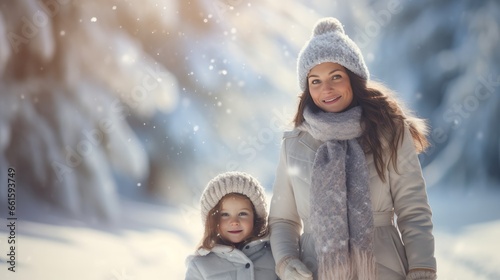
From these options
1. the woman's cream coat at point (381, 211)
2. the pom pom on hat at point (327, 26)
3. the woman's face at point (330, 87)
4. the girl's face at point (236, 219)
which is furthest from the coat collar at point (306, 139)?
the girl's face at point (236, 219)

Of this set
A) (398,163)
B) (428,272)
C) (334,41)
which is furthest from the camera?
(334,41)

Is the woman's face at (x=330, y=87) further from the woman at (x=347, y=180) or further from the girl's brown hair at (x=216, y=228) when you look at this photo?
the girl's brown hair at (x=216, y=228)

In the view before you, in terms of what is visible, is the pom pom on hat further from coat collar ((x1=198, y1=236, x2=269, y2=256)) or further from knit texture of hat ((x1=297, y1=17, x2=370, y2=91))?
coat collar ((x1=198, y1=236, x2=269, y2=256))

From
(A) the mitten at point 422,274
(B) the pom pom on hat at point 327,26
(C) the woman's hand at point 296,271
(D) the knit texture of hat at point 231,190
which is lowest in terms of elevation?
(A) the mitten at point 422,274

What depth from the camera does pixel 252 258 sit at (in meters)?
2.85

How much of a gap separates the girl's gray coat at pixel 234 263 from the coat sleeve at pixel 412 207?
781mm

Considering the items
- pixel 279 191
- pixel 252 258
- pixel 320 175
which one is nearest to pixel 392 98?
pixel 320 175

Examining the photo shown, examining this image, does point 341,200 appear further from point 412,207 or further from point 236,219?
point 236,219

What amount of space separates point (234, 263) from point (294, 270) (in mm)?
590

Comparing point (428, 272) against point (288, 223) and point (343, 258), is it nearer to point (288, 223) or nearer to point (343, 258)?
point (343, 258)

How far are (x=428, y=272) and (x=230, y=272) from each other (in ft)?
3.38

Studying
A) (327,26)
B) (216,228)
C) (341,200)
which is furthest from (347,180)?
(216,228)

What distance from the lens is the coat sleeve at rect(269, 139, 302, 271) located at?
8.26 ft

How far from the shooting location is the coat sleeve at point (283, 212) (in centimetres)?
252
